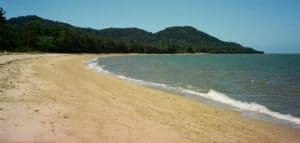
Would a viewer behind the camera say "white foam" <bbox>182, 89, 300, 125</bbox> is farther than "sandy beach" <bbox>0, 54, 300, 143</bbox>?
Yes

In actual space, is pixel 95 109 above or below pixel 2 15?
below

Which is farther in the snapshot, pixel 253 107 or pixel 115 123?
pixel 253 107

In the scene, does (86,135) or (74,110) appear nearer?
(86,135)

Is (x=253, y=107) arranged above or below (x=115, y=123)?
below

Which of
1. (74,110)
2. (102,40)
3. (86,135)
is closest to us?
(86,135)

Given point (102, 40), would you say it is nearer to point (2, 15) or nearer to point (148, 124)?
point (2, 15)

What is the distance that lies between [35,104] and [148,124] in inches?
162

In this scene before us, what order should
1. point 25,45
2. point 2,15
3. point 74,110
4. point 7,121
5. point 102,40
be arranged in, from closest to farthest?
point 7,121
point 74,110
point 2,15
point 25,45
point 102,40

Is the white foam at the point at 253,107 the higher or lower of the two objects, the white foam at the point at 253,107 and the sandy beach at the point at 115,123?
the lower

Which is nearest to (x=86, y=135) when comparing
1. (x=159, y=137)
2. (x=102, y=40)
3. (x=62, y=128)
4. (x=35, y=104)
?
(x=62, y=128)

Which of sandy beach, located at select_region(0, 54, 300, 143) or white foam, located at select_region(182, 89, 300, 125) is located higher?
sandy beach, located at select_region(0, 54, 300, 143)

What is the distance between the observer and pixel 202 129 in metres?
9.04

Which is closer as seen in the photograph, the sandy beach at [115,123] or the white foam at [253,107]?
the sandy beach at [115,123]

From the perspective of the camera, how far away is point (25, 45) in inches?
3253
